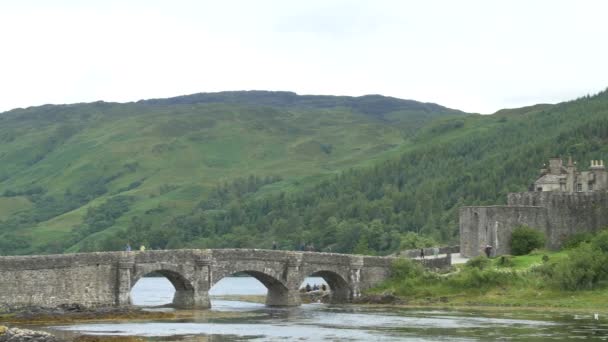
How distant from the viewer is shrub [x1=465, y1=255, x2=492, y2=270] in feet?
289

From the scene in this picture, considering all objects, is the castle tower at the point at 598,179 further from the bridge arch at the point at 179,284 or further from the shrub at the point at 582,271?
the bridge arch at the point at 179,284

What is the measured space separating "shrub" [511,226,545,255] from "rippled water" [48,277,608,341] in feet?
50.3

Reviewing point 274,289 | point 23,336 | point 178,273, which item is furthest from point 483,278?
point 23,336

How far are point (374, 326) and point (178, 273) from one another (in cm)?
1780

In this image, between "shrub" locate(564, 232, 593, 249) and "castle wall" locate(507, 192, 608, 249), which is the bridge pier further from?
"castle wall" locate(507, 192, 608, 249)

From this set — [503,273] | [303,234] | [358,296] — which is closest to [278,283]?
[358,296]

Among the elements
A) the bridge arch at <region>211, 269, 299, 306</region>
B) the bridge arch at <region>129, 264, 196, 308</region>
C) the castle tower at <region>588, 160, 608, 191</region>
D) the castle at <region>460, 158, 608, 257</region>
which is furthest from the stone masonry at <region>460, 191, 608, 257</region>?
the bridge arch at <region>129, 264, 196, 308</region>

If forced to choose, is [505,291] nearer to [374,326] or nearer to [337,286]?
[337,286]

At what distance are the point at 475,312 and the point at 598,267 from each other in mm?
9382

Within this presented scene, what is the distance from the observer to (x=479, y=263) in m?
88.4

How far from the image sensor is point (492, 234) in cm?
9431

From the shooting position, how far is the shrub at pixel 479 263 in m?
88.1

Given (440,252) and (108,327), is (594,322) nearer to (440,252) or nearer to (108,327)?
(108,327)

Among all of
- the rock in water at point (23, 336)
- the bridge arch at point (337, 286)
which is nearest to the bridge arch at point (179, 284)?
the bridge arch at point (337, 286)
